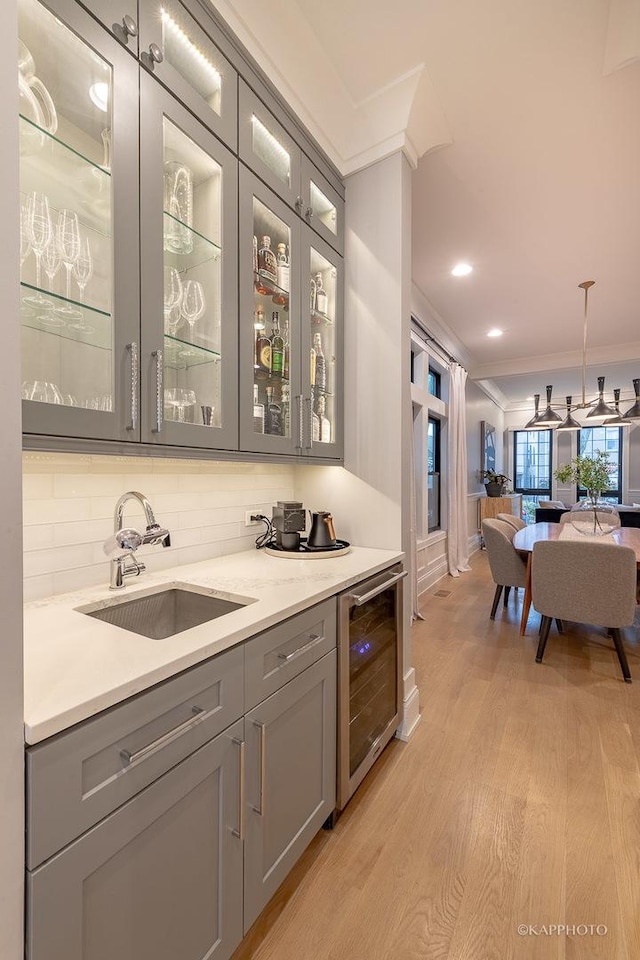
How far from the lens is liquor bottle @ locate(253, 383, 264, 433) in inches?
63.4

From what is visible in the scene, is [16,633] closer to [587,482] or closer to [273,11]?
[273,11]

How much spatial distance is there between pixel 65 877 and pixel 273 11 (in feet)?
8.33

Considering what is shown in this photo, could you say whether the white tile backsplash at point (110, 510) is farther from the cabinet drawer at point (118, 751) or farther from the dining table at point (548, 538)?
the dining table at point (548, 538)

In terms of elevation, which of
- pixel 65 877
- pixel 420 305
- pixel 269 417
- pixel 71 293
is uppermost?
pixel 420 305

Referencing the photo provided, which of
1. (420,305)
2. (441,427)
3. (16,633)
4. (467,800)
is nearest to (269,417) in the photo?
(16,633)

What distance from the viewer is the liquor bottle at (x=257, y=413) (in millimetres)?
1611

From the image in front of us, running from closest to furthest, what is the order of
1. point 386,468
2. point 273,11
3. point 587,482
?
point 273,11
point 386,468
point 587,482

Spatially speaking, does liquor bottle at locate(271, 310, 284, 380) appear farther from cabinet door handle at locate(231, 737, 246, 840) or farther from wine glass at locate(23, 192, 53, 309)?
cabinet door handle at locate(231, 737, 246, 840)

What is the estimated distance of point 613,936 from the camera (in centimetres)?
118

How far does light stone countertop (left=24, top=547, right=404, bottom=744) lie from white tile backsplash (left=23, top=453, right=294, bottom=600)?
0.24ft

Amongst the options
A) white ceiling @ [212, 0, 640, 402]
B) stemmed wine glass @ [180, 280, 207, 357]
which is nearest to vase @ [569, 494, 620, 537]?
white ceiling @ [212, 0, 640, 402]

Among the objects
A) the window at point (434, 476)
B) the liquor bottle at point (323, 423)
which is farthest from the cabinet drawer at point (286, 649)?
the window at point (434, 476)

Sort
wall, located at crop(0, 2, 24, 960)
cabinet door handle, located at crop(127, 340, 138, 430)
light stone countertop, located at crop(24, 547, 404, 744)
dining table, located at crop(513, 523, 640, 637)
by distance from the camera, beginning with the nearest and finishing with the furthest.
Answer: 1. wall, located at crop(0, 2, 24, 960)
2. light stone countertop, located at crop(24, 547, 404, 744)
3. cabinet door handle, located at crop(127, 340, 138, 430)
4. dining table, located at crop(513, 523, 640, 637)

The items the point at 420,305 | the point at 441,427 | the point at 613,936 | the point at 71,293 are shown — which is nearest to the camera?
the point at 71,293
